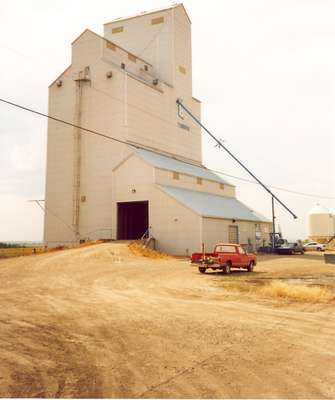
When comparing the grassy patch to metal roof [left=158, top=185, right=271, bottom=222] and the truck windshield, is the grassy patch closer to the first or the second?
metal roof [left=158, top=185, right=271, bottom=222]

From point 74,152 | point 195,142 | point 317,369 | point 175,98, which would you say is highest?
point 175,98

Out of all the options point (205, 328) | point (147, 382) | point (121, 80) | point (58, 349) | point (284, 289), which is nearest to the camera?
point (147, 382)

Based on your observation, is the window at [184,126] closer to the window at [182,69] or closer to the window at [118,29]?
the window at [182,69]

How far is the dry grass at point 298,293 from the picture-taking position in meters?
13.9

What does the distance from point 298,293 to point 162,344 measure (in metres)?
8.10

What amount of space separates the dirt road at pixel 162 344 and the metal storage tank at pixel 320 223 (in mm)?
65738

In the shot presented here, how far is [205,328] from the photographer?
9297 mm

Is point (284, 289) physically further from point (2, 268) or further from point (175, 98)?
point (175, 98)

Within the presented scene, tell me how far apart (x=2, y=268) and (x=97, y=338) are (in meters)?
18.1

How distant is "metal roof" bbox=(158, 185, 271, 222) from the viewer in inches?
1487

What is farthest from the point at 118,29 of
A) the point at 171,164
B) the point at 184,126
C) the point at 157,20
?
the point at 171,164

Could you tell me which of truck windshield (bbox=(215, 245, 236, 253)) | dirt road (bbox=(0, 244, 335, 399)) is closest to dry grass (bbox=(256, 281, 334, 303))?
dirt road (bbox=(0, 244, 335, 399))

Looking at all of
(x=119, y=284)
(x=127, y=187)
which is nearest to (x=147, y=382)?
(x=119, y=284)

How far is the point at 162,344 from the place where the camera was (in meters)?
7.89
